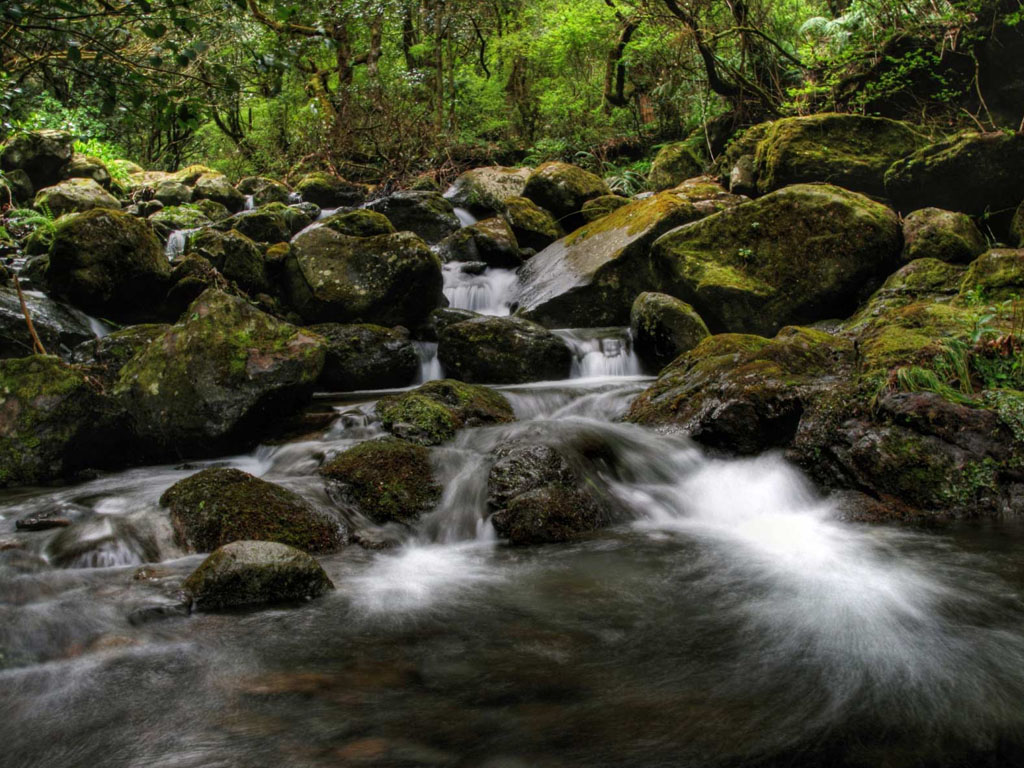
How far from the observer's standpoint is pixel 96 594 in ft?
11.0

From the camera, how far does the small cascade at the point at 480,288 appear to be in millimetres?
11273

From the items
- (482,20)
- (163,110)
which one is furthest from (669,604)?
(482,20)

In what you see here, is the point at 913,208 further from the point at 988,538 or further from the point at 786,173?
the point at 988,538

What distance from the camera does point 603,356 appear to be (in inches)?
347

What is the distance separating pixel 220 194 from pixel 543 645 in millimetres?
17085

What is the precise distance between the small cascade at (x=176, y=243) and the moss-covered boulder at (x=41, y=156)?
5553 millimetres

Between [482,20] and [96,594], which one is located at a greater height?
[482,20]

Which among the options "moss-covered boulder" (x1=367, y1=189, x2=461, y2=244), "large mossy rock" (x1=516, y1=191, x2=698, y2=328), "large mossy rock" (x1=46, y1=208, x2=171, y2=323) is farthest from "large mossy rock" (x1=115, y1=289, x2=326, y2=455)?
"moss-covered boulder" (x1=367, y1=189, x2=461, y2=244)

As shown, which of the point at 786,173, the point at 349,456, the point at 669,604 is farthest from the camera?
the point at 786,173

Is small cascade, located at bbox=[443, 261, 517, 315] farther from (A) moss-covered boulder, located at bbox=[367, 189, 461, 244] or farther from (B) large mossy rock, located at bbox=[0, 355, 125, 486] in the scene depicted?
(B) large mossy rock, located at bbox=[0, 355, 125, 486]

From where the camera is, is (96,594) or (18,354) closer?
(96,594)

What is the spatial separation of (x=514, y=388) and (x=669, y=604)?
4.74 m

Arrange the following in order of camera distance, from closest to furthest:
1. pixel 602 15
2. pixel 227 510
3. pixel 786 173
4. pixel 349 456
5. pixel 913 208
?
pixel 227 510 < pixel 349 456 < pixel 913 208 < pixel 786 173 < pixel 602 15

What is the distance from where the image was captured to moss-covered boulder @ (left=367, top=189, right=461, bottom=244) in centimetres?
1371
